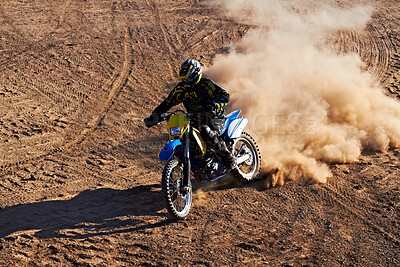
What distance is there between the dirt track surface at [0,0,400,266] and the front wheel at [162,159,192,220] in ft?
0.64

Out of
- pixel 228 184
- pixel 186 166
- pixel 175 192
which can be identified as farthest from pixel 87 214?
pixel 228 184

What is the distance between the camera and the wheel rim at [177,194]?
601 cm

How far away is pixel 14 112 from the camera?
9750mm

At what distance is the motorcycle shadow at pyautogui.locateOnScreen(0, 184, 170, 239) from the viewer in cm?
579

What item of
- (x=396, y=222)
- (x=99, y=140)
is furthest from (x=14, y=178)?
(x=396, y=222)

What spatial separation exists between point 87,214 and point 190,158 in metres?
1.73

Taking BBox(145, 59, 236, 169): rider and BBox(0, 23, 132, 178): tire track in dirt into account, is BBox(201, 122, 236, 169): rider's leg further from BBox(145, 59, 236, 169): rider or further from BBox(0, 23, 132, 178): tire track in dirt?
BBox(0, 23, 132, 178): tire track in dirt

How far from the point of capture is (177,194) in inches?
240

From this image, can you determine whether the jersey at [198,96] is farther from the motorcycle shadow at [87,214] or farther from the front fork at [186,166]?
the motorcycle shadow at [87,214]

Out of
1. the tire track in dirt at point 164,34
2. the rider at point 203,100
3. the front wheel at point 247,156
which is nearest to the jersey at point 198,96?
the rider at point 203,100

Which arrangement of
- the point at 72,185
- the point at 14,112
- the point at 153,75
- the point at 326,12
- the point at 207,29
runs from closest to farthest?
the point at 72,185, the point at 14,112, the point at 153,75, the point at 207,29, the point at 326,12

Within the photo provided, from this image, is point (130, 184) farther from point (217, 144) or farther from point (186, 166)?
point (217, 144)

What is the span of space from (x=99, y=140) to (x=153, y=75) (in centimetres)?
343

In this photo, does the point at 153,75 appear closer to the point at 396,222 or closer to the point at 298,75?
the point at 298,75
